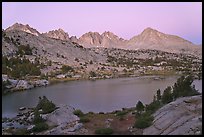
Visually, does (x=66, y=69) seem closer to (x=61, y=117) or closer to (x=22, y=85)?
(x=22, y=85)

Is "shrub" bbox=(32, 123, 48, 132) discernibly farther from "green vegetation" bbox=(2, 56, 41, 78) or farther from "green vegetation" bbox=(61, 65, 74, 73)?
"green vegetation" bbox=(61, 65, 74, 73)

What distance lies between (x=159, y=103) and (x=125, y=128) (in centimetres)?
694

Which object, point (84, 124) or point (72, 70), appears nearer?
point (84, 124)

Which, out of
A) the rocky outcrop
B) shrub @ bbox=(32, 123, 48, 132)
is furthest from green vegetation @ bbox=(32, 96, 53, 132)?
the rocky outcrop

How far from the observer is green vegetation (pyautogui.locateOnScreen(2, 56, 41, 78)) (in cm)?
7638

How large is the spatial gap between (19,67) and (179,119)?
64276 millimetres

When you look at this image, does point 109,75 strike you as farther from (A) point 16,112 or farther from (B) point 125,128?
(B) point 125,128

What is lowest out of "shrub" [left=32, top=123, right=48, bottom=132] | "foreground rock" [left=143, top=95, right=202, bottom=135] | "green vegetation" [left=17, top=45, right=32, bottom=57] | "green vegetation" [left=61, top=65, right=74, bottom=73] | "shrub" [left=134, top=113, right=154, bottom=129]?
"shrub" [left=32, top=123, right=48, bottom=132]

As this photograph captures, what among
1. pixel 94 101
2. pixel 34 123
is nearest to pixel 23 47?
pixel 94 101

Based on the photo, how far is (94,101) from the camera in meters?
46.0

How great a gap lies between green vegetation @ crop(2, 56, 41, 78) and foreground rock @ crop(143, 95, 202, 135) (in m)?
55.7

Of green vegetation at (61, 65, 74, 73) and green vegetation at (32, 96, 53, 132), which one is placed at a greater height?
green vegetation at (61, 65, 74, 73)

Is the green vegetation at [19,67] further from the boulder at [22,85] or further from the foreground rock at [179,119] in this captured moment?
the foreground rock at [179,119]

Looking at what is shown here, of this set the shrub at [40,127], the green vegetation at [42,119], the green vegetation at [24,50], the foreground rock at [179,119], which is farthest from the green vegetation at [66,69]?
the foreground rock at [179,119]
